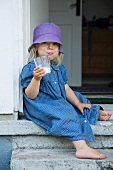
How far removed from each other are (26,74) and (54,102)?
27 centimetres

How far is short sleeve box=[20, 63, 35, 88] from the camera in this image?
290 centimetres

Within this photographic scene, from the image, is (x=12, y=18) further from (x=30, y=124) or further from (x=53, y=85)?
(x=30, y=124)

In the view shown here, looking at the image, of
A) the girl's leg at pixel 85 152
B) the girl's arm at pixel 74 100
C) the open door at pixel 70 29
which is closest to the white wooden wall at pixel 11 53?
the girl's arm at pixel 74 100

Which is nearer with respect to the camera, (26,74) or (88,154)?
(88,154)

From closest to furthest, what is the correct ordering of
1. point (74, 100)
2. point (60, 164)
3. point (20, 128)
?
1. point (60, 164)
2. point (20, 128)
3. point (74, 100)

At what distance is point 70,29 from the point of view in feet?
18.1

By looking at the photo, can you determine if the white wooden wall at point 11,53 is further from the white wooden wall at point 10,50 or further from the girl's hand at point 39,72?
the girl's hand at point 39,72

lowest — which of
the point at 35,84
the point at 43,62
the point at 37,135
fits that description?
the point at 37,135

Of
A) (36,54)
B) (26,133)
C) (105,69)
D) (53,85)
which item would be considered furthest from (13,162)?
(105,69)

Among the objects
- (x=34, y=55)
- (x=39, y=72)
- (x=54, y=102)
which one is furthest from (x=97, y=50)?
(x=39, y=72)

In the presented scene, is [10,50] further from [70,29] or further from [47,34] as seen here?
[70,29]

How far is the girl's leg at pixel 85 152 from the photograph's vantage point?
2721 millimetres

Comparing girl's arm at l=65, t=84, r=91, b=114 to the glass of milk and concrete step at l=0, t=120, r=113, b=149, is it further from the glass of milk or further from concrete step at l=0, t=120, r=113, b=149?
the glass of milk

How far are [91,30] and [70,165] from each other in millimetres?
4200
